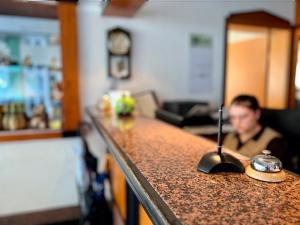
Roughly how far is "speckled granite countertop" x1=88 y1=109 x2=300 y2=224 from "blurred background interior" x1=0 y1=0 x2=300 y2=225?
3.99ft

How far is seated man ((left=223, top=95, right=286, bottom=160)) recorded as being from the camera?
4.86 ft

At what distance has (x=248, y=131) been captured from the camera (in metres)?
1.60

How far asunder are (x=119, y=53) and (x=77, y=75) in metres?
0.43

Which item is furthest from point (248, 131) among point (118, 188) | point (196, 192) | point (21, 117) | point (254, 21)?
point (21, 117)

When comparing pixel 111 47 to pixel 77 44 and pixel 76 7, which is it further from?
pixel 76 7

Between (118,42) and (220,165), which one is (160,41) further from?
(220,165)

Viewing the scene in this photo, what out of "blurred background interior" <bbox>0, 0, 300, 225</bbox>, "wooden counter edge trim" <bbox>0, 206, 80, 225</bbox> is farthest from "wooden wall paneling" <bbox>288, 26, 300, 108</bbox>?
"wooden counter edge trim" <bbox>0, 206, 80, 225</bbox>

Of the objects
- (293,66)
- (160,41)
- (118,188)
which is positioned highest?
(160,41)

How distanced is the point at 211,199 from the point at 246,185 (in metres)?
0.13

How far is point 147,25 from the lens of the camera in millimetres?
2531

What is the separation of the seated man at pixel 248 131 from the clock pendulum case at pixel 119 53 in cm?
118

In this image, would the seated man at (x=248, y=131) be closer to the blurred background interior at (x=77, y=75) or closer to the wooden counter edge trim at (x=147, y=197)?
the blurred background interior at (x=77, y=75)

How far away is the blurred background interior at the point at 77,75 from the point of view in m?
2.32

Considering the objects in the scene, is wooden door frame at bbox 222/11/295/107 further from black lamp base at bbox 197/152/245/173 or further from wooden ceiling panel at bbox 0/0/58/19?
black lamp base at bbox 197/152/245/173
